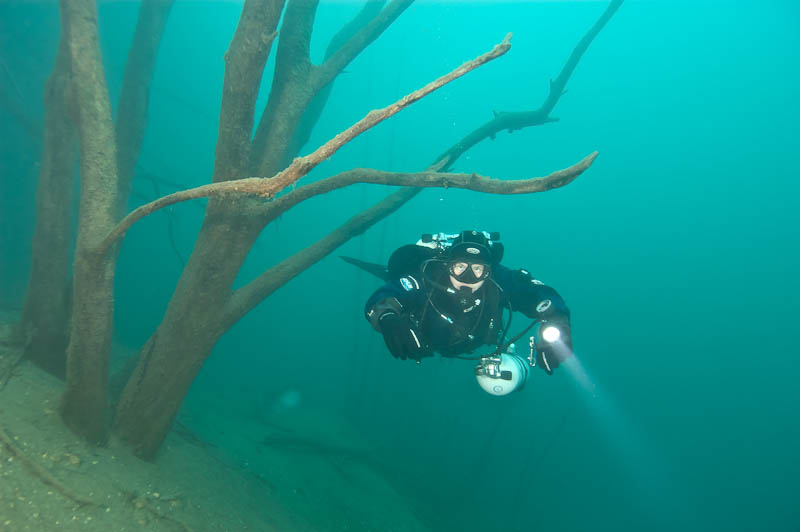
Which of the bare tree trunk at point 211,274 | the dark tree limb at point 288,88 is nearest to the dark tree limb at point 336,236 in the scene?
the bare tree trunk at point 211,274

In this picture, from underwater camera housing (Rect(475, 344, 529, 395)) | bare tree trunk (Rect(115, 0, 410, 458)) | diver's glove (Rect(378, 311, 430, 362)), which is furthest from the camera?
underwater camera housing (Rect(475, 344, 529, 395))

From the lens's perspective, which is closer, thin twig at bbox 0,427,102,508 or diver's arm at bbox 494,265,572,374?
thin twig at bbox 0,427,102,508

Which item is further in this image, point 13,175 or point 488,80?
point 488,80

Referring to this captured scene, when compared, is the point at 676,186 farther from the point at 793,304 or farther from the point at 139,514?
the point at 139,514

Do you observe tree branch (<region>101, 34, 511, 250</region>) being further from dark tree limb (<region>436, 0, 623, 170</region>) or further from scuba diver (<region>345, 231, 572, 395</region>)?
dark tree limb (<region>436, 0, 623, 170</region>)

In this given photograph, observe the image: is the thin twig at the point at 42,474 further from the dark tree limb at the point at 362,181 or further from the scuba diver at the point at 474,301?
the scuba diver at the point at 474,301

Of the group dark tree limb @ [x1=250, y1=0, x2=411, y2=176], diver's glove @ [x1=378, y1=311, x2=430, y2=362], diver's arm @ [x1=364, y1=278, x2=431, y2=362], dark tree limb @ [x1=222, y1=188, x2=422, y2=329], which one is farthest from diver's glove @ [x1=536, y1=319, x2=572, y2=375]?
dark tree limb @ [x1=250, y1=0, x2=411, y2=176]

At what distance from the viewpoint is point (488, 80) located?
69875 millimetres

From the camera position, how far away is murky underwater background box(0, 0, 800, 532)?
49.8 feet

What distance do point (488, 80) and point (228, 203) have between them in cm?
7716

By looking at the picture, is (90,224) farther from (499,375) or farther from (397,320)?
(499,375)

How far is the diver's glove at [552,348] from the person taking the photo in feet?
11.0

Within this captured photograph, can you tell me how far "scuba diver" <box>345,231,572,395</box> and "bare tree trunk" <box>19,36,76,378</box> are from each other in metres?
3.22

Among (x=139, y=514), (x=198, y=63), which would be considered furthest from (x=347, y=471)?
(x=198, y=63)
